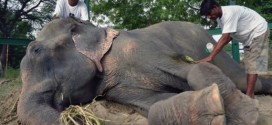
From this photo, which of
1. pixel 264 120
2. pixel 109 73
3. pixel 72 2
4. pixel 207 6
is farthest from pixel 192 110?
pixel 72 2

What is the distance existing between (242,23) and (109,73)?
2.07m

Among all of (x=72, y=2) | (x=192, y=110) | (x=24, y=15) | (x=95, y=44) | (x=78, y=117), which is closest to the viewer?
(x=192, y=110)

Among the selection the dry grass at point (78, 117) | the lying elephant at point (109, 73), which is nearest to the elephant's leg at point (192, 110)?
the lying elephant at point (109, 73)

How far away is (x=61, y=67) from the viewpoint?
359cm

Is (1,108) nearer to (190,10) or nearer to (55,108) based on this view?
(55,108)

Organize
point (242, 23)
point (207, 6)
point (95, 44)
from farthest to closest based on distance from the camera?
point (242, 23)
point (207, 6)
point (95, 44)

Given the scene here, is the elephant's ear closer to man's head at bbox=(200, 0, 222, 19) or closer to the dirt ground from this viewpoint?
the dirt ground

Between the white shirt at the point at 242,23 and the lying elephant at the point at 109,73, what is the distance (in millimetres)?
988

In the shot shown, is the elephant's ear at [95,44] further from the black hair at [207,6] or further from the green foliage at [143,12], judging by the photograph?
the green foliage at [143,12]

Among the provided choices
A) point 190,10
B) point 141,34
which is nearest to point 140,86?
point 141,34

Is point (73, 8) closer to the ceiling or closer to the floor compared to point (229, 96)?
closer to the ceiling

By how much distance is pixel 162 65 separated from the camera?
150 inches

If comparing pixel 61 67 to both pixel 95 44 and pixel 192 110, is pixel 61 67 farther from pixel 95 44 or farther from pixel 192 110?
pixel 192 110

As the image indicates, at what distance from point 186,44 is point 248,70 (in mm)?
1077
